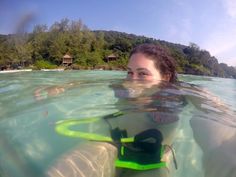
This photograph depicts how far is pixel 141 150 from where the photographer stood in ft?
9.80

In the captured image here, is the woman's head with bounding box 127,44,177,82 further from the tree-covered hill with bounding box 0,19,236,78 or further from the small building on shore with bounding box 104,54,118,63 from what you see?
A: the small building on shore with bounding box 104,54,118,63

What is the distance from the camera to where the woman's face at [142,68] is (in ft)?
11.6

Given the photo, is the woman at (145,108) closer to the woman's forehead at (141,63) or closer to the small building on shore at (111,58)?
the woman's forehead at (141,63)

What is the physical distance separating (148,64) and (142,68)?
99 millimetres

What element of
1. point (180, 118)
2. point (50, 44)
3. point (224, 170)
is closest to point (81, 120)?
point (180, 118)

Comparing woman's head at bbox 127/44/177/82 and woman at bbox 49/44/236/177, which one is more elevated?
woman's head at bbox 127/44/177/82

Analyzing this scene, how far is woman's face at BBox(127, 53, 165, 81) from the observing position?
11.6 ft

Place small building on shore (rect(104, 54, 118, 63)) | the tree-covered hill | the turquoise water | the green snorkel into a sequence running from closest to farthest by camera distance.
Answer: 1. the green snorkel
2. the turquoise water
3. small building on shore (rect(104, 54, 118, 63))
4. the tree-covered hill

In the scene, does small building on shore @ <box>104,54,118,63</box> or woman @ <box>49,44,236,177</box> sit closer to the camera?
woman @ <box>49,44,236,177</box>

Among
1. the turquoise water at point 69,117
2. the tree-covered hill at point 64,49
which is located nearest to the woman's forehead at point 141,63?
the turquoise water at point 69,117

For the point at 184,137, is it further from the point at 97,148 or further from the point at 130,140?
the point at 97,148

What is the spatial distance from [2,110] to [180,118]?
2.91 metres

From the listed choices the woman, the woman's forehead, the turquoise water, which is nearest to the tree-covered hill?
the turquoise water

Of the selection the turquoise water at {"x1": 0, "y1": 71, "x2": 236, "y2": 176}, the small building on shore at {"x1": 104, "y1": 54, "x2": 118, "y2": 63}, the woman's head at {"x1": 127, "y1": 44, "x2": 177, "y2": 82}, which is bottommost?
the turquoise water at {"x1": 0, "y1": 71, "x2": 236, "y2": 176}
